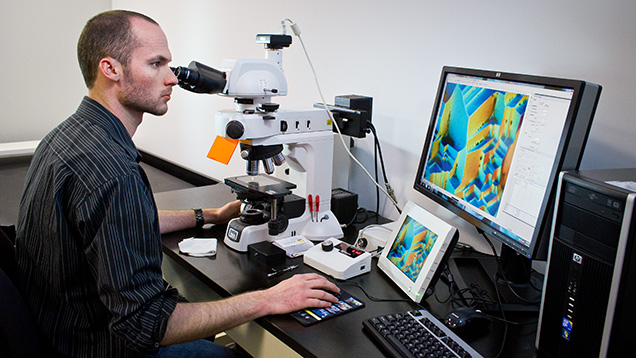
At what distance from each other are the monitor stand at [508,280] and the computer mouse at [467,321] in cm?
7

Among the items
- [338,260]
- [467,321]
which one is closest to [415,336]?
[467,321]

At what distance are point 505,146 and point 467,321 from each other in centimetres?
39

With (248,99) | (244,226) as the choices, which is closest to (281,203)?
(244,226)

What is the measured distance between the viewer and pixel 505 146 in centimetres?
113

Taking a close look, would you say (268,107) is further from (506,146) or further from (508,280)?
(508,280)

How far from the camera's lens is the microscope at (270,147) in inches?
52.2

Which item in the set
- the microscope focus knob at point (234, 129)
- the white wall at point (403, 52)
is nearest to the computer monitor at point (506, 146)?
the white wall at point (403, 52)

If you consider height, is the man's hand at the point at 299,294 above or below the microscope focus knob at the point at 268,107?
below

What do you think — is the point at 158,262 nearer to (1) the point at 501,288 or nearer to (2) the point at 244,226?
(2) the point at 244,226

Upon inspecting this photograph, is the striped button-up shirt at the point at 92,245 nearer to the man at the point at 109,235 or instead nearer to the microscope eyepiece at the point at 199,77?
the man at the point at 109,235

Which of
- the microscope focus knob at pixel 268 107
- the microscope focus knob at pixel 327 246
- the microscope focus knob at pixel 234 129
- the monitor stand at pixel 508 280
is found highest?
the microscope focus knob at pixel 268 107

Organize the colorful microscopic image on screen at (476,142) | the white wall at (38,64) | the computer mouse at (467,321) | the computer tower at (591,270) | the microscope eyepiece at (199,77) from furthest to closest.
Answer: the white wall at (38,64), the microscope eyepiece at (199,77), the colorful microscopic image on screen at (476,142), the computer mouse at (467,321), the computer tower at (591,270)

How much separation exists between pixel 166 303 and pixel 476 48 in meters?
1.08

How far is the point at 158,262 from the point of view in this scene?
1067mm
